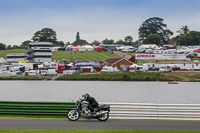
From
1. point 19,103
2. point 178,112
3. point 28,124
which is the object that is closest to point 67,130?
point 28,124

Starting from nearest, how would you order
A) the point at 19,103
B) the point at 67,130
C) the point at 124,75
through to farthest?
the point at 67,130 < the point at 19,103 < the point at 124,75

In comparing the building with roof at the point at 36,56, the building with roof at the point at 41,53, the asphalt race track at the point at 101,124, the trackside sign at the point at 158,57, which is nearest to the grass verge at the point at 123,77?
the trackside sign at the point at 158,57

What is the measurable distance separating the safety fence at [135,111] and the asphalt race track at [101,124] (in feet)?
2.66

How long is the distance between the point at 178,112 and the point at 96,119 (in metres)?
5.00

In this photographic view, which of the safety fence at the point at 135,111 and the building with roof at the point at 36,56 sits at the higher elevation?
the building with roof at the point at 36,56

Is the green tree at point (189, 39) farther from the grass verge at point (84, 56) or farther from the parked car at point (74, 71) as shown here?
the parked car at point (74, 71)

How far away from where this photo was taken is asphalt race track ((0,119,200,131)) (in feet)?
63.0

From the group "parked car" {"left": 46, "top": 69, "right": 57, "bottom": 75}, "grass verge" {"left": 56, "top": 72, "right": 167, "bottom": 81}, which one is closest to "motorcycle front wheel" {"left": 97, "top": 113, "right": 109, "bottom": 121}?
"grass verge" {"left": 56, "top": 72, "right": 167, "bottom": 81}

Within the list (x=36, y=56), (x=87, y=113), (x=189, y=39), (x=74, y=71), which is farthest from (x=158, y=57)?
(x=87, y=113)

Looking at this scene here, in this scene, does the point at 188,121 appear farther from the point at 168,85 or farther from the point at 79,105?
the point at 168,85

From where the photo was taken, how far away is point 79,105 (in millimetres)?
21672

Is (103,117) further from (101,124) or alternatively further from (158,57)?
(158,57)

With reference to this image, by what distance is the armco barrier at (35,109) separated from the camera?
2308 cm

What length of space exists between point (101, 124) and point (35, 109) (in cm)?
499
